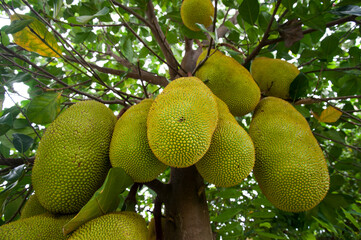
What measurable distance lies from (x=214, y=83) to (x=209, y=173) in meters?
0.51

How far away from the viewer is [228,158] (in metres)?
0.79

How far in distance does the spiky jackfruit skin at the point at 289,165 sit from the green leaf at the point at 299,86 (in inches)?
10.0

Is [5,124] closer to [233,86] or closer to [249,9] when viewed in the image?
[233,86]

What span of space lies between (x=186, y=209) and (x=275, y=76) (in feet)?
2.92

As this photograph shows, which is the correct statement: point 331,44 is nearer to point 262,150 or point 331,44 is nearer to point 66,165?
point 262,150

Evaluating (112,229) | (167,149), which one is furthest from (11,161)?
(167,149)

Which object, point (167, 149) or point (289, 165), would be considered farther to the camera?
point (289, 165)

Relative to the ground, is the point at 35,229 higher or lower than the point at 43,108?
lower

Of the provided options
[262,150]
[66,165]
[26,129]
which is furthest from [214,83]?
[26,129]

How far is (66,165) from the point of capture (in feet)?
2.56

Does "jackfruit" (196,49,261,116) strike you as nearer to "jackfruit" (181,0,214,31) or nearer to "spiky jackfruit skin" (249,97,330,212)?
"spiky jackfruit skin" (249,97,330,212)

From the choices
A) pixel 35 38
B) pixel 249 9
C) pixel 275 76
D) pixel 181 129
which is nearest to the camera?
pixel 181 129

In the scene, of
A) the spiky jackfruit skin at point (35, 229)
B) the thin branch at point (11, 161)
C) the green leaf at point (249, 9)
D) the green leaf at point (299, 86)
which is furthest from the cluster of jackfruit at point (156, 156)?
the green leaf at point (249, 9)

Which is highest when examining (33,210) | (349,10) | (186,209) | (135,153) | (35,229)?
(349,10)
